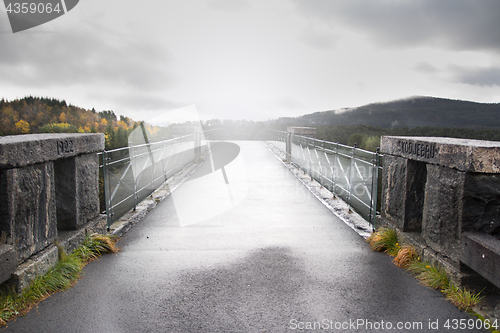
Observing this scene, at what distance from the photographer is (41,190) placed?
3.38 m

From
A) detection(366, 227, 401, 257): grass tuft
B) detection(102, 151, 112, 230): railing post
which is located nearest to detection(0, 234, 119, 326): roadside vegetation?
detection(102, 151, 112, 230): railing post

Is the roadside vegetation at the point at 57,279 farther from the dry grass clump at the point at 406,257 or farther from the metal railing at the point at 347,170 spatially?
the metal railing at the point at 347,170

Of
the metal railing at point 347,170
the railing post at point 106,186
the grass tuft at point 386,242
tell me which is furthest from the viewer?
the metal railing at point 347,170

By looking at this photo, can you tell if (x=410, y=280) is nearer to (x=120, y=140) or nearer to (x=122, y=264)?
(x=122, y=264)

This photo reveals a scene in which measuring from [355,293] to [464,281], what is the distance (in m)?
1.01

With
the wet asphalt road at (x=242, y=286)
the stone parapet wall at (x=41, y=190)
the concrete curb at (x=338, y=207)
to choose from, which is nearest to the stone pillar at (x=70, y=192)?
the stone parapet wall at (x=41, y=190)

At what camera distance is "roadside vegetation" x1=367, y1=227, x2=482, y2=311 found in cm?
299

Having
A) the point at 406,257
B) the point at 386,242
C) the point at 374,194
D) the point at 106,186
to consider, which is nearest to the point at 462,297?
the point at 406,257

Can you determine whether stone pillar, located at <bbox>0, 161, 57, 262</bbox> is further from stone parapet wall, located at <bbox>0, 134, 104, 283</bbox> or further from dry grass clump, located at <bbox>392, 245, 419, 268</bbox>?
dry grass clump, located at <bbox>392, 245, 419, 268</bbox>

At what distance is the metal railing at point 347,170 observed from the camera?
214 inches

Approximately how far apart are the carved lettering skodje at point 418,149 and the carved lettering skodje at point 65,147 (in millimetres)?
4113

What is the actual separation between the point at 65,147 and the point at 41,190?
62 centimetres

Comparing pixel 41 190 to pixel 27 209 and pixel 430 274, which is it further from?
pixel 430 274

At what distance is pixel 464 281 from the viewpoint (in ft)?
10.2
